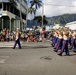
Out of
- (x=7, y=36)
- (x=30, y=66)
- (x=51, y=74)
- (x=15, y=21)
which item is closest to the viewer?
(x=51, y=74)

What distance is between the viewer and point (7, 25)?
2726 inches

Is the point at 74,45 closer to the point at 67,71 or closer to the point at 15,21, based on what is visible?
the point at 67,71

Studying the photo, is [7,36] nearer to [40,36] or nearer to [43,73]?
[40,36]

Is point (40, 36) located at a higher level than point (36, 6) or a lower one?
lower

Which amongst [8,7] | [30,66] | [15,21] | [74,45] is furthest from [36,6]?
[30,66]

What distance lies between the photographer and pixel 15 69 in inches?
508

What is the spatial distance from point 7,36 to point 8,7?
3146 centimetres

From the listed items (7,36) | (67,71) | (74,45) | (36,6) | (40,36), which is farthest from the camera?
(36,6)

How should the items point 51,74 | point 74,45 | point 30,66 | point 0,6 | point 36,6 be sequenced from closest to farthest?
1. point 51,74
2. point 30,66
3. point 74,45
4. point 0,6
5. point 36,6

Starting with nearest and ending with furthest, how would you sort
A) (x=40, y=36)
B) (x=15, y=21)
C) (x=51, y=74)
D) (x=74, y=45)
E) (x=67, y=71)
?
(x=51, y=74)
(x=67, y=71)
(x=74, y=45)
(x=40, y=36)
(x=15, y=21)

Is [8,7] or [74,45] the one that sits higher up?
[8,7]

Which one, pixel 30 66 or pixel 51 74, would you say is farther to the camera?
pixel 30 66

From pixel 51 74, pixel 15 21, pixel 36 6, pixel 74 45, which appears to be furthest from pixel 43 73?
pixel 36 6

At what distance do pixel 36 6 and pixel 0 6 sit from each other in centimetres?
3007
